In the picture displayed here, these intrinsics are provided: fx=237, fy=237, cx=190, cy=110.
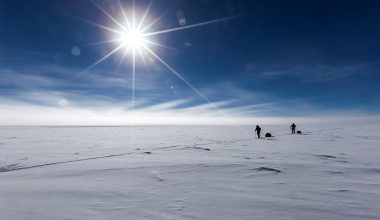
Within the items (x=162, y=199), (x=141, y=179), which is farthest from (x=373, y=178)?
(x=141, y=179)

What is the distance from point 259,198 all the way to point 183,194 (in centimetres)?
140

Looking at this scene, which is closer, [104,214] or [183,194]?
[104,214]

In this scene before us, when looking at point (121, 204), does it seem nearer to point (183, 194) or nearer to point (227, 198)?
point (183, 194)

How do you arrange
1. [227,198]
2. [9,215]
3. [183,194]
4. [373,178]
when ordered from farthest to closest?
[373,178], [183,194], [227,198], [9,215]

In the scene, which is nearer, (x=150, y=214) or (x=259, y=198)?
(x=150, y=214)

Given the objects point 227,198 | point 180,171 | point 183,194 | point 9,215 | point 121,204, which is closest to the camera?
point 9,215

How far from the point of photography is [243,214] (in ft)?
11.5

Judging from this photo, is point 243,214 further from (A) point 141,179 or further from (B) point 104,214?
(A) point 141,179

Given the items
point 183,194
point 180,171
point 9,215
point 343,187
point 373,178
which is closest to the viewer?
point 9,215

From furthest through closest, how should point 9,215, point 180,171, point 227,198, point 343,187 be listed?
point 180,171 → point 343,187 → point 227,198 → point 9,215

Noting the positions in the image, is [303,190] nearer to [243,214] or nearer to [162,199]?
[243,214]

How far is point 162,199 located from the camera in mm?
4234

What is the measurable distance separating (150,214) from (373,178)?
538cm

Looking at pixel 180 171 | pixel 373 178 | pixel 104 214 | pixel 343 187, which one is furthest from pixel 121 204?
pixel 373 178
